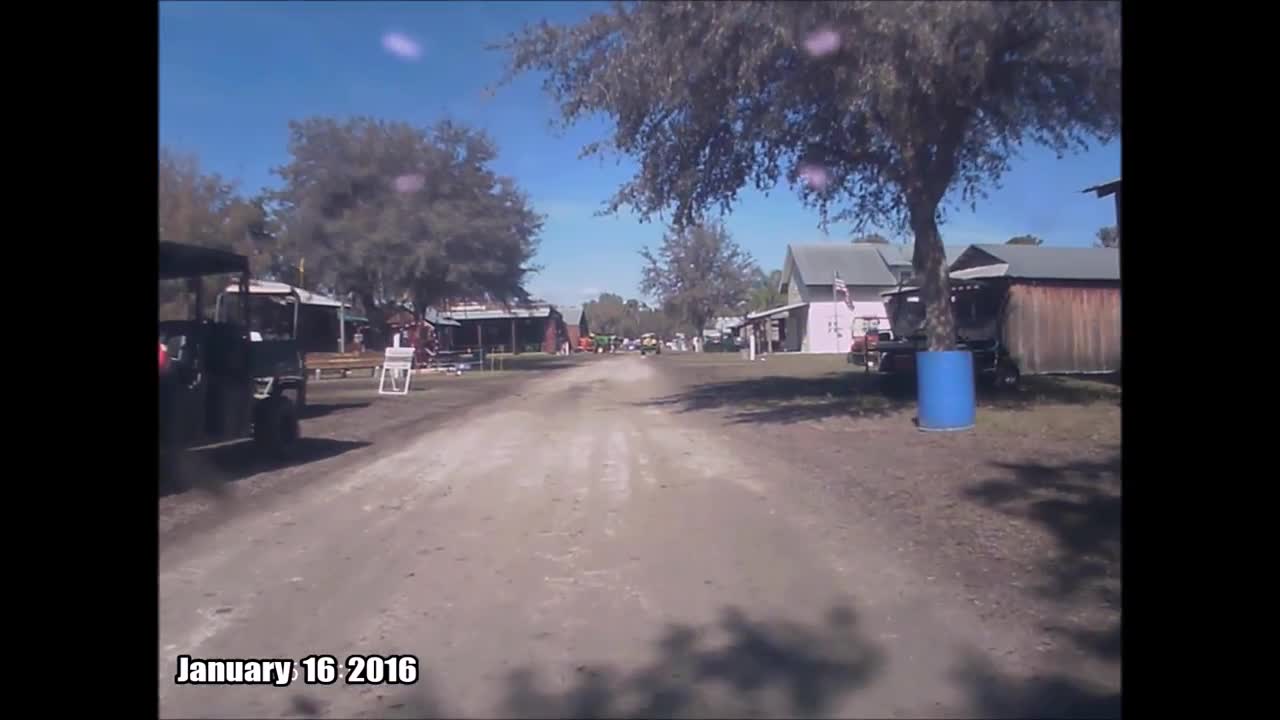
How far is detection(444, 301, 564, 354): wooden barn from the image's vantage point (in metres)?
33.8

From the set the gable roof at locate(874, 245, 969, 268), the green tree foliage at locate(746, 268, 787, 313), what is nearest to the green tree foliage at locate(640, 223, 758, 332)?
the green tree foliage at locate(746, 268, 787, 313)

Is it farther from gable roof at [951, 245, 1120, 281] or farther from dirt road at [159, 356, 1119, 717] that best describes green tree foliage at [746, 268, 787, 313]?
dirt road at [159, 356, 1119, 717]

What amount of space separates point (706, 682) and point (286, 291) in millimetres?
9447

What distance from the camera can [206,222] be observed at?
9078mm

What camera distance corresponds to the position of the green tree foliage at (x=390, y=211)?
12.0 metres

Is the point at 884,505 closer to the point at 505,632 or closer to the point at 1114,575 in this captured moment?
the point at 1114,575

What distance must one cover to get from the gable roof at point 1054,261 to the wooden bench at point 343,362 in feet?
48.6

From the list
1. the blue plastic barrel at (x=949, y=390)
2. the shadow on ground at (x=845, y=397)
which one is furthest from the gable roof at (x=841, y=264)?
the blue plastic barrel at (x=949, y=390)

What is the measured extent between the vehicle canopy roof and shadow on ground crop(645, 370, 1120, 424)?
382 inches

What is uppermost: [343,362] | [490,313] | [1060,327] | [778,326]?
[778,326]

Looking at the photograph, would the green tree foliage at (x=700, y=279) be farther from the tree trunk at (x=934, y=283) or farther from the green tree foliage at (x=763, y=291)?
the tree trunk at (x=934, y=283)

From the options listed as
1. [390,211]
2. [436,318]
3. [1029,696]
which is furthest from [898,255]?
[1029,696]

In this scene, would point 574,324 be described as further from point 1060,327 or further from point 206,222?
point 206,222

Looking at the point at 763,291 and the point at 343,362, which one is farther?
the point at 763,291
